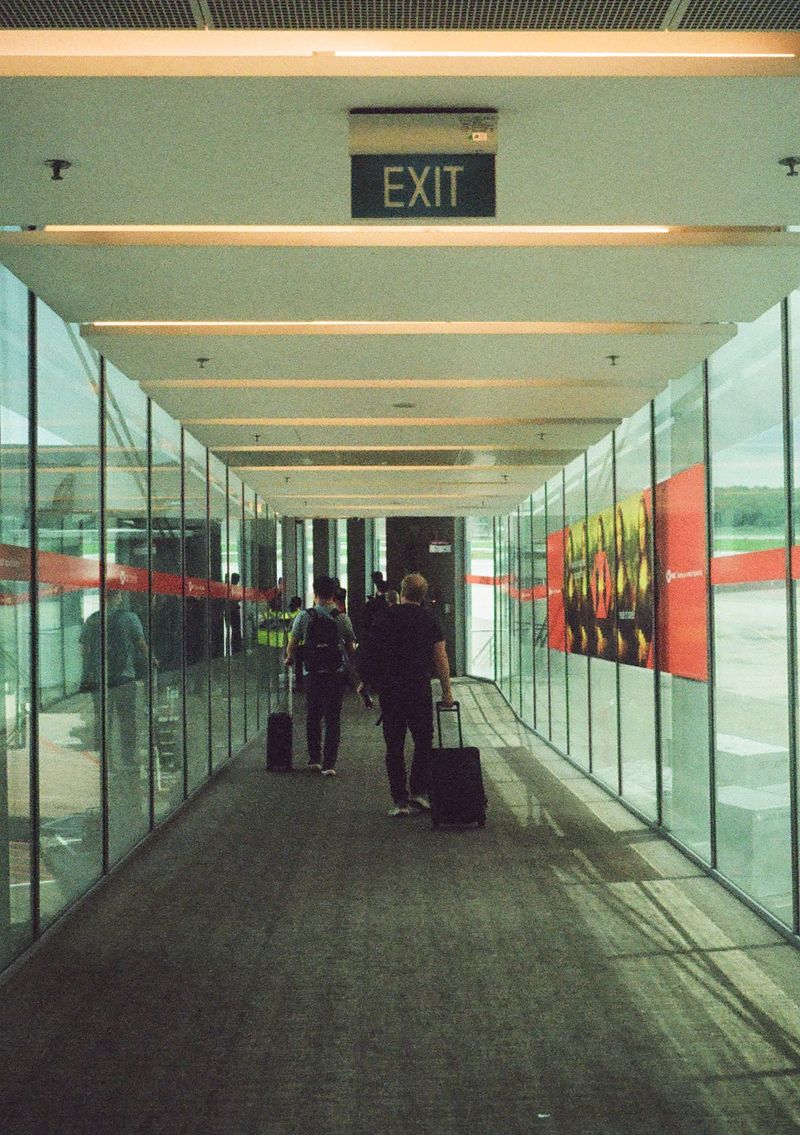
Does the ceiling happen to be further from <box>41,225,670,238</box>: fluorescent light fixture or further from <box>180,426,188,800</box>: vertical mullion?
<box>180,426,188,800</box>: vertical mullion

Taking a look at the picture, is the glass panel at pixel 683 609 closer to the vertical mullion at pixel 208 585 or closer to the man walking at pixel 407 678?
the man walking at pixel 407 678

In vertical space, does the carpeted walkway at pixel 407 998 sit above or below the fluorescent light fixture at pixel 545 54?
below

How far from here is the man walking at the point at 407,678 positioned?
30.2 ft

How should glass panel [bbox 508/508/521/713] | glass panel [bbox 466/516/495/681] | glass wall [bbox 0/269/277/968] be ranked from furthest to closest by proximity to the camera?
glass panel [bbox 466/516/495/681], glass panel [bbox 508/508/521/713], glass wall [bbox 0/269/277/968]

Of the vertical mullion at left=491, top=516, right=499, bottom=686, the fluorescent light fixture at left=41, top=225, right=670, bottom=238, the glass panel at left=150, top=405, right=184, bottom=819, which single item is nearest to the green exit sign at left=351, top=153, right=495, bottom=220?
the fluorescent light fixture at left=41, top=225, right=670, bottom=238

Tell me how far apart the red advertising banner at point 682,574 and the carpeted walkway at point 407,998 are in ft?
4.19

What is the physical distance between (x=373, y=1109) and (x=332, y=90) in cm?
308

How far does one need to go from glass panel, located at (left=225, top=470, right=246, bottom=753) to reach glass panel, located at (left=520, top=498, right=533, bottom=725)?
4.72 meters

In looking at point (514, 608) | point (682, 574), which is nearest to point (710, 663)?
point (682, 574)

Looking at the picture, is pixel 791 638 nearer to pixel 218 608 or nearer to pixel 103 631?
pixel 103 631

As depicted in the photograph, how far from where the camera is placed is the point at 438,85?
3592mm

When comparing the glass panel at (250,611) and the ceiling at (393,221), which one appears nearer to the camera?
the ceiling at (393,221)

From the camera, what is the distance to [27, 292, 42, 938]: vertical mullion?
5676 millimetres

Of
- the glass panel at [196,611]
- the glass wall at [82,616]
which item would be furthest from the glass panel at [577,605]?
the glass wall at [82,616]
